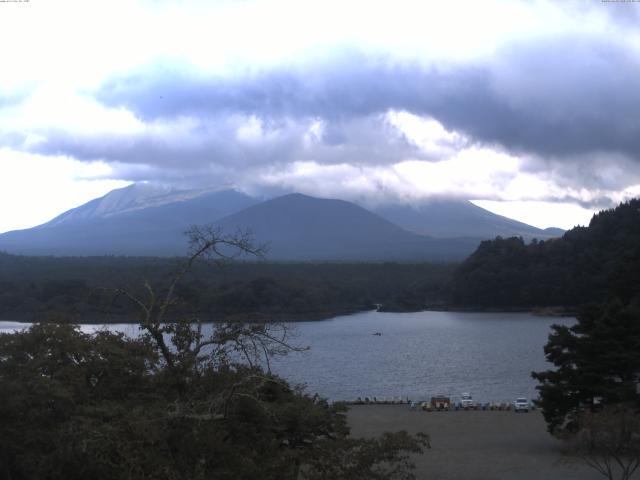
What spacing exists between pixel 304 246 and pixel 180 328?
498ft

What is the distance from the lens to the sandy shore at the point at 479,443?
13297 mm

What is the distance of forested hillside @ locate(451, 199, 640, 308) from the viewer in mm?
56281

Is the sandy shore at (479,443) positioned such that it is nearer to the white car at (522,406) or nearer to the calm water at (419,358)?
the white car at (522,406)

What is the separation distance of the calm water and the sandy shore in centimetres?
267

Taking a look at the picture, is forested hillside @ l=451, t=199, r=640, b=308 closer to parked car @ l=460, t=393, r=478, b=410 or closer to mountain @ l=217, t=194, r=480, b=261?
parked car @ l=460, t=393, r=478, b=410

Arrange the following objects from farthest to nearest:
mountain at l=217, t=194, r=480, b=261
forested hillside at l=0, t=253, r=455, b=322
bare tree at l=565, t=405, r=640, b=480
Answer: mountain at l=217, t=194, r=480, b=261 < forested hillside at l=0, t=253, r=455, b=322 < bare tree at l=565, t=405, r=640, b=480

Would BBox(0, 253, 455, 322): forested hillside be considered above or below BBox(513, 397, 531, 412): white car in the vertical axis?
above

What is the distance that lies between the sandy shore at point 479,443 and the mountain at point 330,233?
107845 mm

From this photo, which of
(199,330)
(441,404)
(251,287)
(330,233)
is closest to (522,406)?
(441,404)

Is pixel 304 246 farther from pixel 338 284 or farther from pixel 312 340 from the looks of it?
pixel 312 340

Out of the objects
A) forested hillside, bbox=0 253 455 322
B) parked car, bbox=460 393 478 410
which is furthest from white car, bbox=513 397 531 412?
forested hillside, bbox=0 253 455 322

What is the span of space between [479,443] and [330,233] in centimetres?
15359

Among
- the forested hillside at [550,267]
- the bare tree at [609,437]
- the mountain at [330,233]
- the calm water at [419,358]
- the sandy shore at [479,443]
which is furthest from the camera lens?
the mountain at [330,233]

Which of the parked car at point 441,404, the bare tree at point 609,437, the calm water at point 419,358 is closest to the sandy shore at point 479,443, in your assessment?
the bare tree at point 609,437
